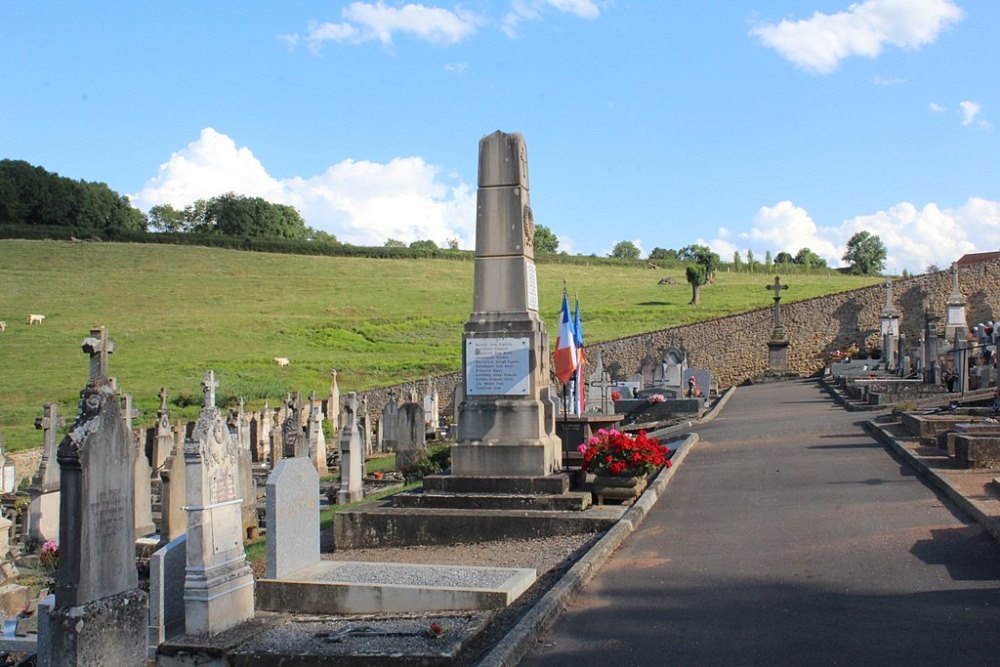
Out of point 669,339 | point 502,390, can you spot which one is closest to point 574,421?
point 502,390

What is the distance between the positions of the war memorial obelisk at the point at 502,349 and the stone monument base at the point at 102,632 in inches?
203

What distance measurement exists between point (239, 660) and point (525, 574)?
2386 mm

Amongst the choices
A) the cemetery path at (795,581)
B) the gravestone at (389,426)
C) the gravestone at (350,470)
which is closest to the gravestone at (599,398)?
the gravestone at (389,426)

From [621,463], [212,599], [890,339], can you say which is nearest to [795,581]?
[621,463]

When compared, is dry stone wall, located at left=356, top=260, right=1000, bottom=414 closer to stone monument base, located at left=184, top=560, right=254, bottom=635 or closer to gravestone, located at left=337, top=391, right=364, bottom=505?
gravestone, located at left=337, top=391, right=364, bottom=505

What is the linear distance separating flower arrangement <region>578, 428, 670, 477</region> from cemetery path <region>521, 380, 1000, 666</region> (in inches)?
20.8

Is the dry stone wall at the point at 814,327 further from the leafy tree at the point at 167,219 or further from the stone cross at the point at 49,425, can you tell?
the leafy tree at the point at 167,219

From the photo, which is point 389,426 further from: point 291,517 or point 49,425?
point 291,517

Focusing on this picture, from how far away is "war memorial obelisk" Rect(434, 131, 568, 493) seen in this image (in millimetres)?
10938

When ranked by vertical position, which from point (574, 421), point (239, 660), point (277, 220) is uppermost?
point (277, 220)

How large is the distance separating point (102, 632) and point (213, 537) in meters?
1.46

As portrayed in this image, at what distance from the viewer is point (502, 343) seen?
36.4 feet

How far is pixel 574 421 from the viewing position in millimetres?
12750

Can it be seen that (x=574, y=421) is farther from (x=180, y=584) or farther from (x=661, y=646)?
(x=661, y=646)
